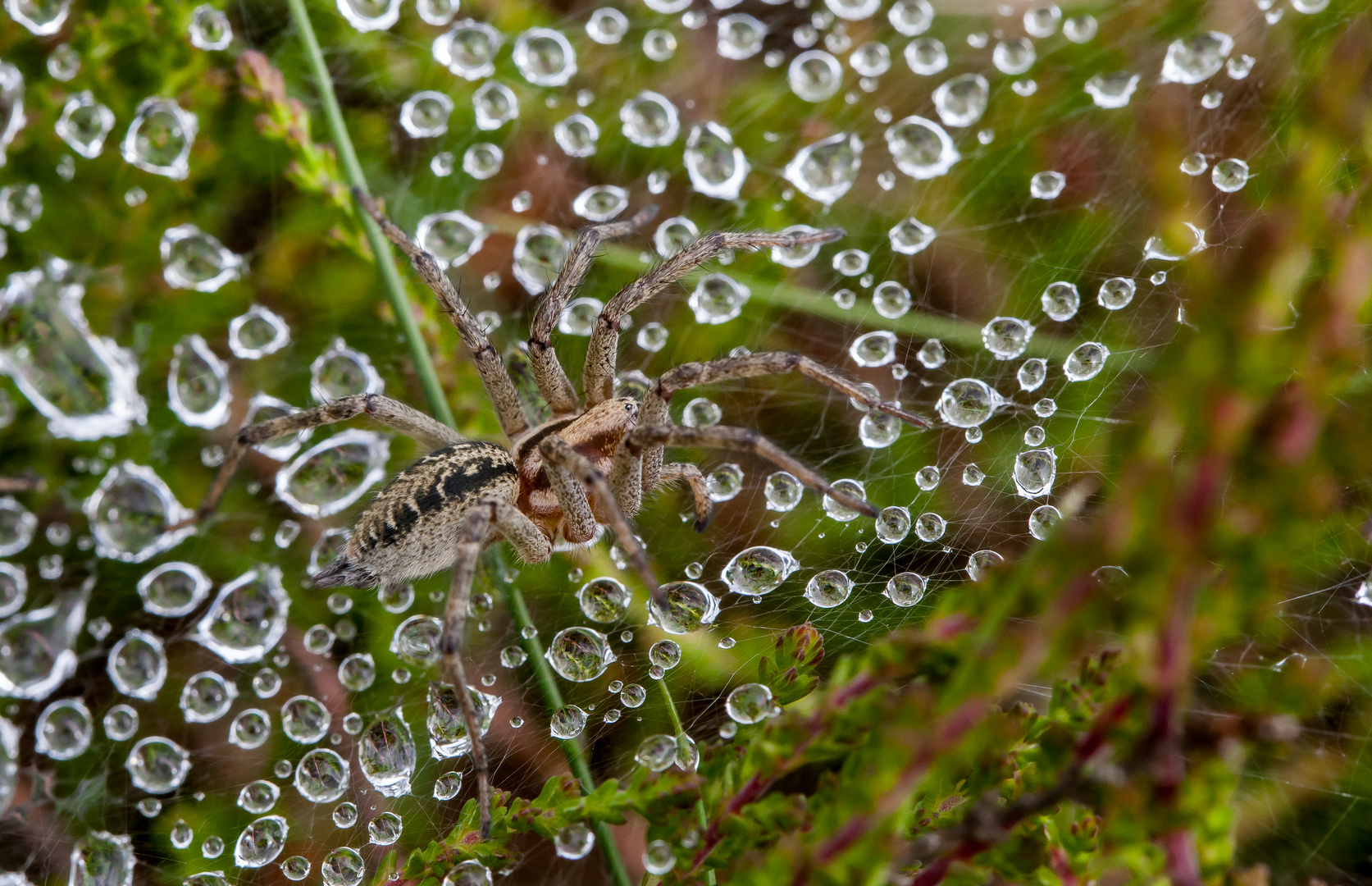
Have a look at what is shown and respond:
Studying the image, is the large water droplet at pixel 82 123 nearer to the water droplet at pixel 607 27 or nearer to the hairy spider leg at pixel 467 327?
the hairy spider leg at pixel 467 327

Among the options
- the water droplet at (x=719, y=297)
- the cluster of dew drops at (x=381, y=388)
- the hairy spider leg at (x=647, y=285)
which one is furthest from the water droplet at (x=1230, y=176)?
the water droplet at (x=719, y=297)

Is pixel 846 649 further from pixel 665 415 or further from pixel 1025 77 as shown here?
pixel 1025 77

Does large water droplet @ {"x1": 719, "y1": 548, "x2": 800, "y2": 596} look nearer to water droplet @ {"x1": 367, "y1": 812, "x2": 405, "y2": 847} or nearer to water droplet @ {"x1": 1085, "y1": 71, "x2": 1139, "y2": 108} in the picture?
water droplet @ {"x1": 367, "y1": 812, "x2": 405, "y2": 847}

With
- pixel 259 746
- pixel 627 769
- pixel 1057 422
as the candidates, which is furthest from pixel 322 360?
pixel 1057 422

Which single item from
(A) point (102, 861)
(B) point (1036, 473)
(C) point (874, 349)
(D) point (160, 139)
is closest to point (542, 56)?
(D) point (160, 139)

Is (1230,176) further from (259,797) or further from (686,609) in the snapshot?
(259,797)

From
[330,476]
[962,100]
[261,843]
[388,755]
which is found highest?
[962,100]
